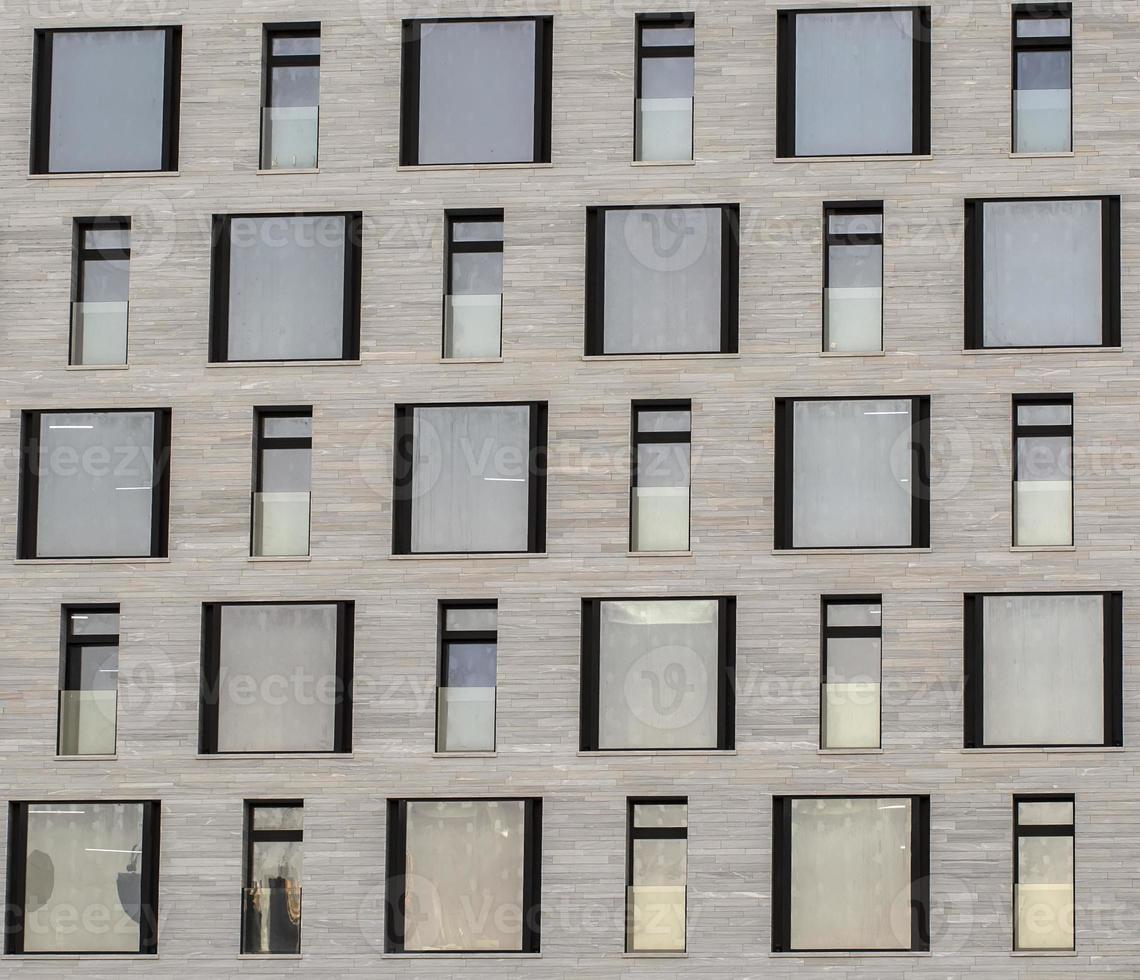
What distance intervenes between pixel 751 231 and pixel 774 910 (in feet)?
30.7

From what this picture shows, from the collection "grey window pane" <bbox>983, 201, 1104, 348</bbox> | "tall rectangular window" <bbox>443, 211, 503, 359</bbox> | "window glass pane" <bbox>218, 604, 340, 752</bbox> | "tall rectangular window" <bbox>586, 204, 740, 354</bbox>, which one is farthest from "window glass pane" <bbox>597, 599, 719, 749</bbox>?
"grey window pane" <bbox>983, 201, 1104, 348</bbox>

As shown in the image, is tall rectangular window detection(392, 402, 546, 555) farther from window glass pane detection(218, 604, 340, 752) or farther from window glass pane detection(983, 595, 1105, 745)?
window glass pane detection(983, 595, 1105, 745)

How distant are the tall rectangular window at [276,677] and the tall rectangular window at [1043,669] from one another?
8635 mm

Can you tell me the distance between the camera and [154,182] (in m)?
33.4

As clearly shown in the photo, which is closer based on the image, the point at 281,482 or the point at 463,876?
the point at 463,876

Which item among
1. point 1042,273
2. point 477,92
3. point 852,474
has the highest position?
point 477,92

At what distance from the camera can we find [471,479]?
32469mm

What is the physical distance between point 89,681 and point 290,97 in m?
8.90

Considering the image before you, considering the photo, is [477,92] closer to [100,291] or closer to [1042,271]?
[100,291]

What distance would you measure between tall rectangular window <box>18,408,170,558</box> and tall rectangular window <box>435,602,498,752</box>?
433cm

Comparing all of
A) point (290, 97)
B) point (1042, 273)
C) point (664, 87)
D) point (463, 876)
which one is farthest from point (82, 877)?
point (1042, 273)

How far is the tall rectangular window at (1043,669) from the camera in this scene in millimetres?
31281

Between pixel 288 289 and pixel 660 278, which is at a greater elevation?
pixel 660 278

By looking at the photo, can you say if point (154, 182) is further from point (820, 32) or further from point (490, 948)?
point (490, 948)
